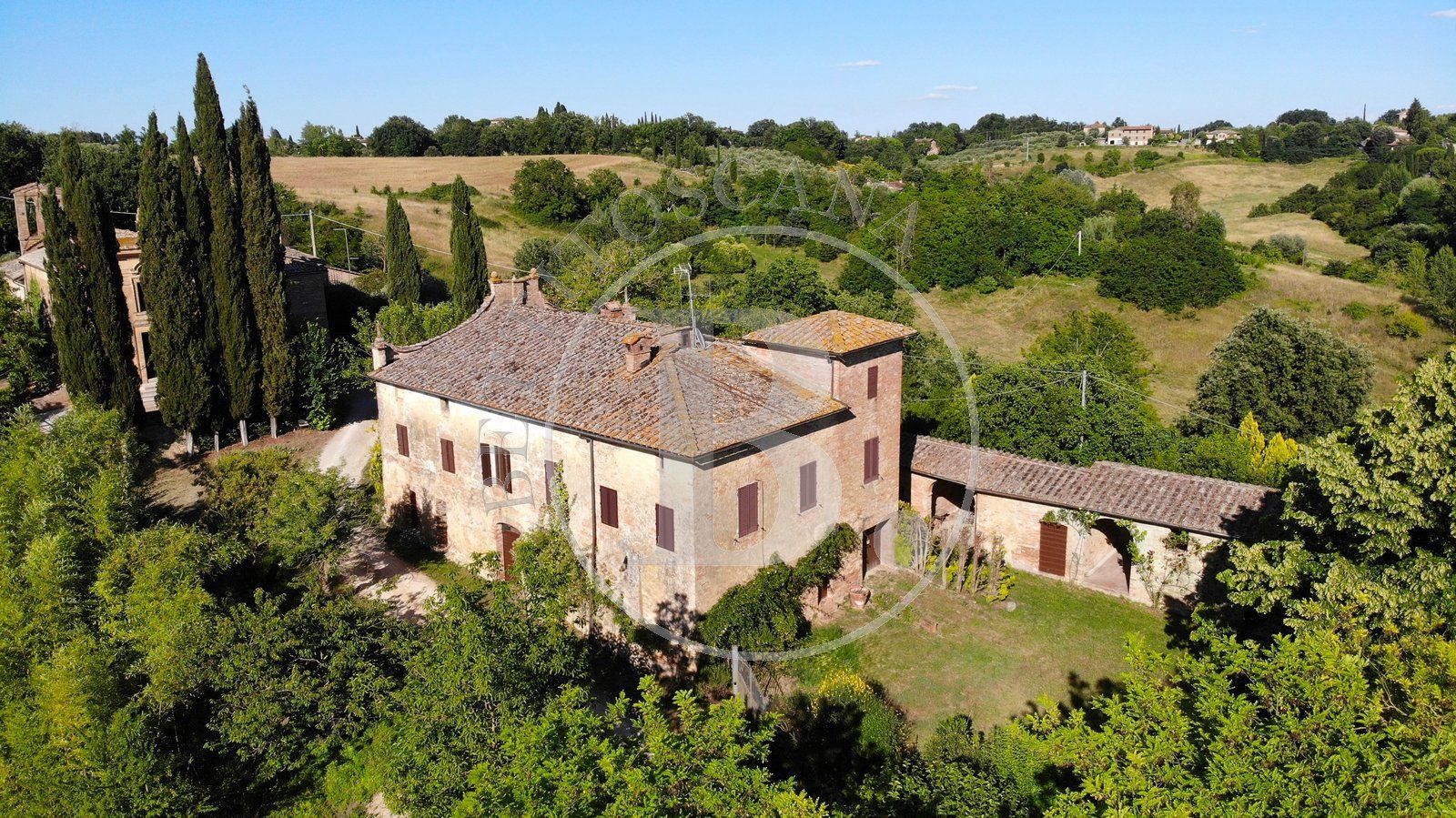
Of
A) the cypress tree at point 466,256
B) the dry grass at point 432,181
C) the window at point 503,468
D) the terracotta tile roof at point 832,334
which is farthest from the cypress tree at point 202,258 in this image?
the dry grass at point 432,181

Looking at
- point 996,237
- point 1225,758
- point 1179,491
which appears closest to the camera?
point 1225,758

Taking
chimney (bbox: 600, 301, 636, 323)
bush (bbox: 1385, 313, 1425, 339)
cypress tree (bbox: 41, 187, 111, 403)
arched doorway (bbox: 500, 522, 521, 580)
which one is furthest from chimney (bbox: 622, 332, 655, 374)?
bush (bbox: 1385, 313, 1425, 339)

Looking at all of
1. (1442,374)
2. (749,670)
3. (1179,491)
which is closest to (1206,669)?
(1442,374)

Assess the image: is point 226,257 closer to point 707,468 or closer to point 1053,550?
point 707,468

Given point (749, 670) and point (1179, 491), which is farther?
point (1179, 491)

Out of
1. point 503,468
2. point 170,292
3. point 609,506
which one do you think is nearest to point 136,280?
point 170,292

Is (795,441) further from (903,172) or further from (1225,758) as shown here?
(903,172)
